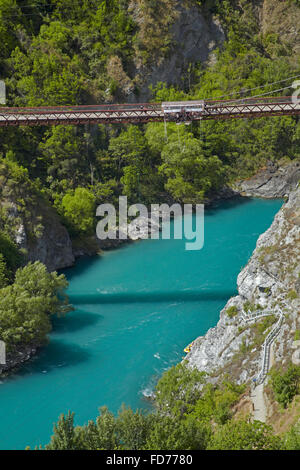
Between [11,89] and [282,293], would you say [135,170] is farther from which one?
[282,293]

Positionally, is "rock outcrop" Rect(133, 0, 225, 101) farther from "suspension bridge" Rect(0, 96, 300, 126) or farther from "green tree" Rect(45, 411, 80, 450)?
"green tree" Rect(45, 411, 80, 450)

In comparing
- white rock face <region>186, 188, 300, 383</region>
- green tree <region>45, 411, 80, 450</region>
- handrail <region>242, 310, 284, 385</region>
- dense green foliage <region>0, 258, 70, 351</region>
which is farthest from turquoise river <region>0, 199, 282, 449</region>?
green tree <region>45, 411, 80, 450</region>

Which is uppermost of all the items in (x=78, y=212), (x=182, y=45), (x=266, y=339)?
(x=182, y=45)

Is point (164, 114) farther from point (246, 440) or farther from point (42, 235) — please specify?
point (246, 440)

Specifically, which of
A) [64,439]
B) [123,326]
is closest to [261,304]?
[123,326]

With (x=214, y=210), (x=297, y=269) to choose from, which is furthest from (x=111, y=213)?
(x=297, y=269)

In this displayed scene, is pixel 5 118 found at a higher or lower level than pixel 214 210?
higher
